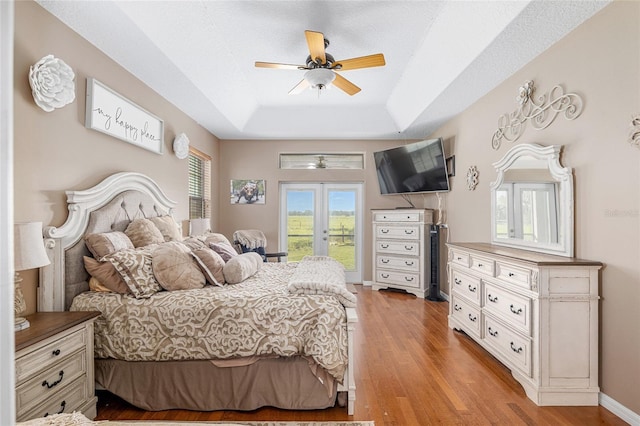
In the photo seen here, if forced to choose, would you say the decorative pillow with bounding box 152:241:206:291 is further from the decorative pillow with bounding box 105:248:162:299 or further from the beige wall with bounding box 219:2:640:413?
the beige wall with bounding box 219:2:640:413

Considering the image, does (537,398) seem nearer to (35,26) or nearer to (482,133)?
(482,133)

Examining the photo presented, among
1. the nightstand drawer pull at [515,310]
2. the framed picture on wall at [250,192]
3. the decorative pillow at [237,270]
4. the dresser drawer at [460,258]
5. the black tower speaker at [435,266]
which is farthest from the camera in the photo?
the framed picture on wall at [250,192]

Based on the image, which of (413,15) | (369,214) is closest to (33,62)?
(413,15)

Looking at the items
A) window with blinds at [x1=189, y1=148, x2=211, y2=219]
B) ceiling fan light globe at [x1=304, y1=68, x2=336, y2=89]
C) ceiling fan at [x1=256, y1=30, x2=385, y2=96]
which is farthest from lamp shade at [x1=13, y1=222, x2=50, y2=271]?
window with blinds at [x1=189, y1=148, x2=211, y2=219]

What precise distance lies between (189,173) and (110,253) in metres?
2.21

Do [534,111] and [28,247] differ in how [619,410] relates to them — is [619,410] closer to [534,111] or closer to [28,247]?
[534,111]

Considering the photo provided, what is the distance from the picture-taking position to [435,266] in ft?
14.7

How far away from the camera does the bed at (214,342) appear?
195 centimetres

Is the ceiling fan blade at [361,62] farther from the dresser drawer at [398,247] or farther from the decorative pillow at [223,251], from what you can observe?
the dresser drawer at [398,247]

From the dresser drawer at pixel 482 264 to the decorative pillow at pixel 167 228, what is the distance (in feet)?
9.56

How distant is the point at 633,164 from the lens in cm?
188

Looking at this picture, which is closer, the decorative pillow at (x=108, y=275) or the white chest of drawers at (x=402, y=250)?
the decorative pillow at (x=108, y=275)

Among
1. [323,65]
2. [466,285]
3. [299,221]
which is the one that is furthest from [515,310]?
[299,221]

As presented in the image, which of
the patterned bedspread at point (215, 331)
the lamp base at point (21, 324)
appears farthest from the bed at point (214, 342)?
the lamp base at point (21, 324)
